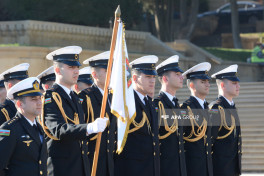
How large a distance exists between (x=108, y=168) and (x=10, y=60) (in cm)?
900

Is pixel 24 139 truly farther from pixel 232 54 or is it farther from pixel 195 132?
pixel 232 54

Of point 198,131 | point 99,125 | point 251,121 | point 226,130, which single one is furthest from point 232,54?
point 99,125

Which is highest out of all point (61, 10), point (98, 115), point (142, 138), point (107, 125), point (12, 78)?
point (61, 10)

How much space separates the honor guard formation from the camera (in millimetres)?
6344


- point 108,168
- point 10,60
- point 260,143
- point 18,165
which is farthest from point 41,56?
point 18,165

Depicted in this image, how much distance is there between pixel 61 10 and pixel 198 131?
1472cm

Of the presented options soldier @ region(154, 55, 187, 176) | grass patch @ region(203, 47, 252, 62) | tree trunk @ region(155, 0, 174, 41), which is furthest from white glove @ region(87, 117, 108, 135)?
tree trunk @ region(155, 0, 174, 41)

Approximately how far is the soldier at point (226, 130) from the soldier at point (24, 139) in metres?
3.27

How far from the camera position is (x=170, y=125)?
27.1 ft

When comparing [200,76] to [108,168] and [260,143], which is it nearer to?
[108,168]

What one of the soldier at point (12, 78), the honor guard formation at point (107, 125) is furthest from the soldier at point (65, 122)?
the soldier at point (12, 78)

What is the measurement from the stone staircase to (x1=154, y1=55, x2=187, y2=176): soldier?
598cm

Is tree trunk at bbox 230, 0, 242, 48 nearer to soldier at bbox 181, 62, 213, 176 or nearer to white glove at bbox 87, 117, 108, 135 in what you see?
soldier at bbox 181, 62, 213, 176

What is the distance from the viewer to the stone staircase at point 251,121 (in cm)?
1413
